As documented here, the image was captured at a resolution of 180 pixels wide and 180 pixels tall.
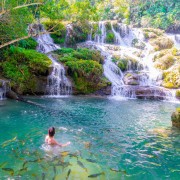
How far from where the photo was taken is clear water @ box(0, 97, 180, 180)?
6.23 metres

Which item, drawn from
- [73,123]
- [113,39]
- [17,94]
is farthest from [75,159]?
[113,39]

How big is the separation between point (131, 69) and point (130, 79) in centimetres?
259

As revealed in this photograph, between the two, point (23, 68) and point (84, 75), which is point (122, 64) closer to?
point (84, 75)

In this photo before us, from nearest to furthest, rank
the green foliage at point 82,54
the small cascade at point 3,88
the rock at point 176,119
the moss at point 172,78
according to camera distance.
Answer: the rock at point 176,119, the small cascade at point 3,88, the moss at point 172,78, the green foliage at point 82,54

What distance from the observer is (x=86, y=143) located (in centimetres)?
824

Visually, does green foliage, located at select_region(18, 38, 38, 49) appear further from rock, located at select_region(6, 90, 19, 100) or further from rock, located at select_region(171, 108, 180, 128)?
rock, located at select_region(171, 108, 180, 128)

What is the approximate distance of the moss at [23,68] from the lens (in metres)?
16.6

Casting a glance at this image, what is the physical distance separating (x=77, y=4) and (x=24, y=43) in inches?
322

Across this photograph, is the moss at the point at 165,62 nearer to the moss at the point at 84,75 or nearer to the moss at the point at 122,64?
the moss at the point at 122,64

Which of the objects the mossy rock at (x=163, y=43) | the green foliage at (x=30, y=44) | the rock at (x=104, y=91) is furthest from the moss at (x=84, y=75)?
the mossy rock at (x=163, y=43)

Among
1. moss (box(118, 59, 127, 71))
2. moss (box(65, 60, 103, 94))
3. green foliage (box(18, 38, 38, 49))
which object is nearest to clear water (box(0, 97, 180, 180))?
moss (box(65, 60, 103, 94))

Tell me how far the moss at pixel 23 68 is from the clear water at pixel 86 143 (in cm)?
261

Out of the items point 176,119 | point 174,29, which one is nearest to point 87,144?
point 176,119

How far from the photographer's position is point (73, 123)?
35.8 ft
